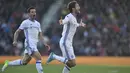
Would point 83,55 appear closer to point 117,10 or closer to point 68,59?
point 117,10

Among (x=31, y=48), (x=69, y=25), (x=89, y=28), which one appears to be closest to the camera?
(x=69, y=25)

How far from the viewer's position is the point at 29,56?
41.6 ft

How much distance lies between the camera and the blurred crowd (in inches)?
915

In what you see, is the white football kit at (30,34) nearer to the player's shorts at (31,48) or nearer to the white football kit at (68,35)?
the player's shorts at (31,48)

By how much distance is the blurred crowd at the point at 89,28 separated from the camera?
76.3ft

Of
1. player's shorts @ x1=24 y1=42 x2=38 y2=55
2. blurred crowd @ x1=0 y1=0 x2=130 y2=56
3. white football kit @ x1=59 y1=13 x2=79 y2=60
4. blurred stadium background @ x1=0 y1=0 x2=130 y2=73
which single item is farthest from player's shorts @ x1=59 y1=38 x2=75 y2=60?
blurred crowd @ x1=0 y1=0 x2=130 y2=56

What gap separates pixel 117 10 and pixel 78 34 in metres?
3.14

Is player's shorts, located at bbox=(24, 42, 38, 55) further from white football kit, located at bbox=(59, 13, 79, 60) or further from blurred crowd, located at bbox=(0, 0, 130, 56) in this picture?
blurred crowd, located at bbox=(0, 0, 130, 56)

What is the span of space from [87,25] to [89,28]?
229mm

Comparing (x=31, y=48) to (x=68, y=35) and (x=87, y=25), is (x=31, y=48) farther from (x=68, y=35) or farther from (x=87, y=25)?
(x=87, y=25)

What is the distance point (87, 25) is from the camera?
78.6ft

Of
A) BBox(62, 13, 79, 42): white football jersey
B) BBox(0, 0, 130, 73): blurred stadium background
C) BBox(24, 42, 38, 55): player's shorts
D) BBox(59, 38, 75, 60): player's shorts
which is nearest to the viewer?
BBox(62, 13, 79, 42): white football jersey

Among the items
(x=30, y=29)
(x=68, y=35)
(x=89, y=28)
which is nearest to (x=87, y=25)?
(x=89, y=28)

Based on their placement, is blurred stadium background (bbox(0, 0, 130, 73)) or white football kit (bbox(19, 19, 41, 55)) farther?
blurred stadium background (bbox(0, 0, 130, 73))
